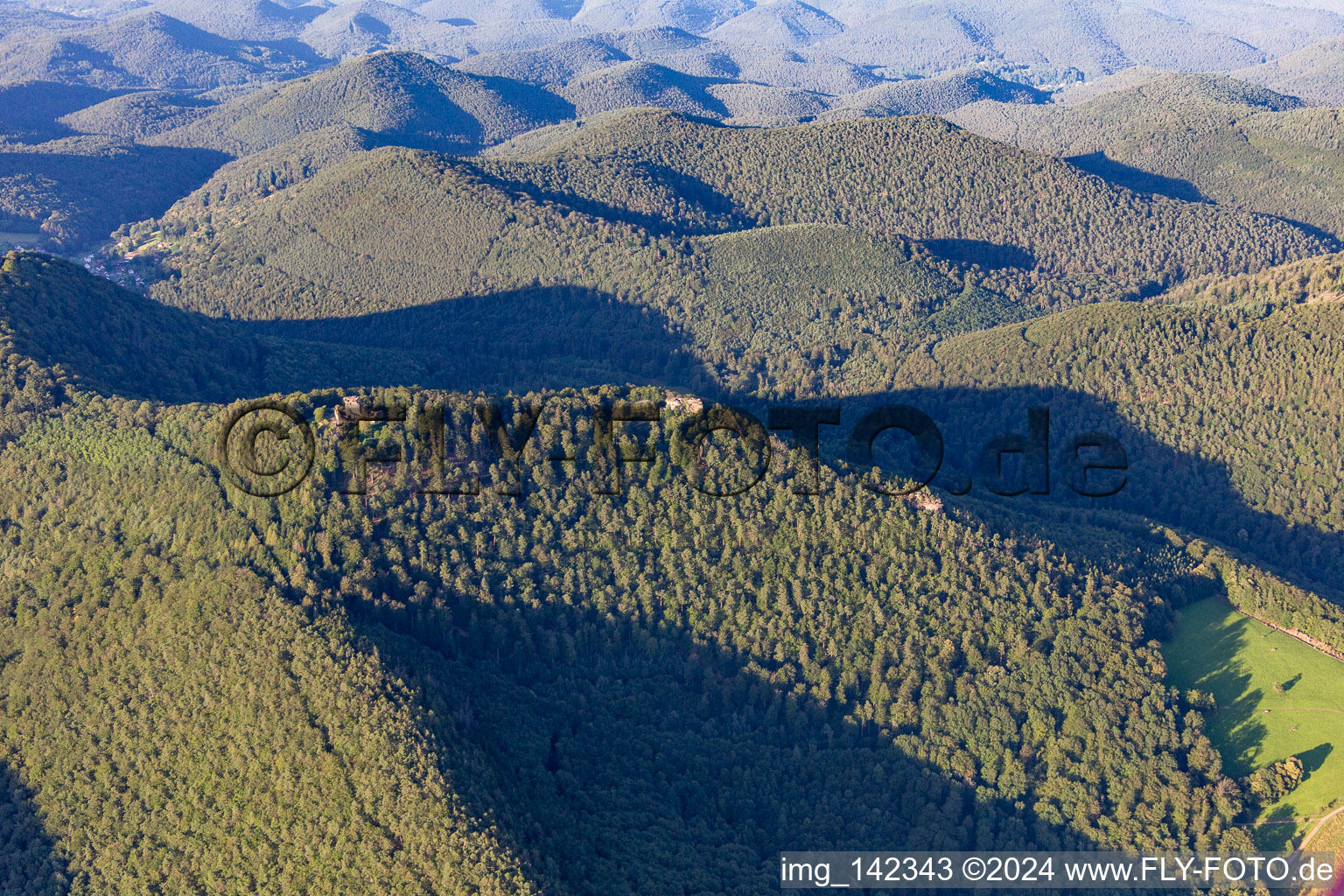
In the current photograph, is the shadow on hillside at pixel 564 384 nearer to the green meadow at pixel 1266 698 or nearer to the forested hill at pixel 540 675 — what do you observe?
the forested hill at pixel 540 675

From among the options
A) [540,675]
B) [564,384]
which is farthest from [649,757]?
[564,384]

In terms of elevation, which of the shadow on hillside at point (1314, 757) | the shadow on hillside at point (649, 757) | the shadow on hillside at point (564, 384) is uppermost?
the shadow on hillside at point (1314, 757)

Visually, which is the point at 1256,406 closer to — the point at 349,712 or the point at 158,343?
the point at 349,712

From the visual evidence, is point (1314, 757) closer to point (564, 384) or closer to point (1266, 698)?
point (1266, 698)

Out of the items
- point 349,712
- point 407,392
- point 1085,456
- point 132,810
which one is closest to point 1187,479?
point 1085,456

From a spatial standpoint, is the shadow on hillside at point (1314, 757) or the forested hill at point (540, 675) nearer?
the forested hill at point (540, 675)

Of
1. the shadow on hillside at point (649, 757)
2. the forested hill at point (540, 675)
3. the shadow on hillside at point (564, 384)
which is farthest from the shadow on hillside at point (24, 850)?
the shadow on hillside at point (564, 384)
